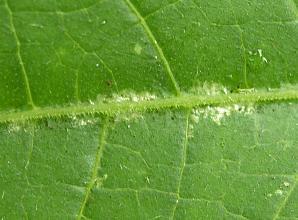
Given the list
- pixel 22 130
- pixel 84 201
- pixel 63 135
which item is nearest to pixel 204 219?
pixel 84 201

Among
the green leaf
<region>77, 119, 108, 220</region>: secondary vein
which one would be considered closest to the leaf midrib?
the green leaf

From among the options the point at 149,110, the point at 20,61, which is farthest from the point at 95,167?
the point at 20,61

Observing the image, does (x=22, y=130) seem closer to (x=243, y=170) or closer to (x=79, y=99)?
(x=79, y=99)

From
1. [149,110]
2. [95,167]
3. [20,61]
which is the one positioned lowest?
[95,167]

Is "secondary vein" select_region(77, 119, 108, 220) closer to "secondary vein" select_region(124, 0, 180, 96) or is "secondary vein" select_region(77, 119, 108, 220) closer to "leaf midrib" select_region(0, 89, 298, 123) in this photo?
"leaf midrib" select_region(0, 89, 298, 123)

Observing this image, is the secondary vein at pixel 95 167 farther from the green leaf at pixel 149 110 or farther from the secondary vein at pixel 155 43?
the secondary vein at pixel 155 43

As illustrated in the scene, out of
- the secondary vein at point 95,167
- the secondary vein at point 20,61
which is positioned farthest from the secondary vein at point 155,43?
the secondary vein at point 20,61

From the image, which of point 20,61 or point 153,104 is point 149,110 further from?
point 20,61

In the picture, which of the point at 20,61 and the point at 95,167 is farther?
the point at 95,167
